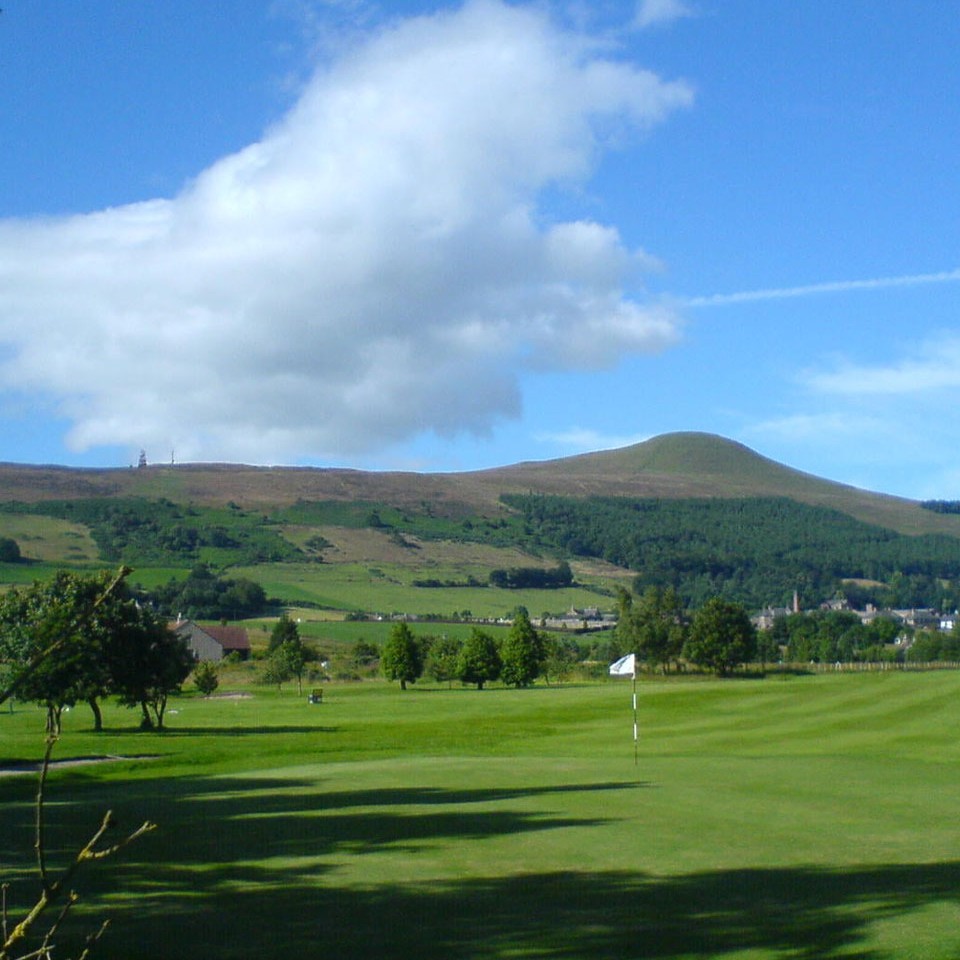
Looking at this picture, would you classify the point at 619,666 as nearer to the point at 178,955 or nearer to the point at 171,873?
the point at 171,873

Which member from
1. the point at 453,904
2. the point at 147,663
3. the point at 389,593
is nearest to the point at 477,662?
the point at 147,663

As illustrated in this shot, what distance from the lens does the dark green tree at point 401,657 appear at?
85438mm

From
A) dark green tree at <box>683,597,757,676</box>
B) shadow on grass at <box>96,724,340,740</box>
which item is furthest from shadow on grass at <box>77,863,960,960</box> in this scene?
dark green tree at <box>683,597,757,676</box>

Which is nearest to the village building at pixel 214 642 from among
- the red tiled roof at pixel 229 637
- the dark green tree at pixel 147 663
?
the red tiled roof at pixel 229 637

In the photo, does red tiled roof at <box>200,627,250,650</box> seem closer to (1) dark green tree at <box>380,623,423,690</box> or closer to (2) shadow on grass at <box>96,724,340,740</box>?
(1) dark green tree at <box>380,623,423,690</box>

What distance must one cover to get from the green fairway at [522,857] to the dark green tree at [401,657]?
5307 cm

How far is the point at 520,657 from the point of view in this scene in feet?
281

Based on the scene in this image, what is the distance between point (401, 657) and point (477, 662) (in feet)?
17.2

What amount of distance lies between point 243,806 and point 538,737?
26.1 meters

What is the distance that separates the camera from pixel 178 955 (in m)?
9.13

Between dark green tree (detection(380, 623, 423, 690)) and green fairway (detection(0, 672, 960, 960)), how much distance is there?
53074 millimetres

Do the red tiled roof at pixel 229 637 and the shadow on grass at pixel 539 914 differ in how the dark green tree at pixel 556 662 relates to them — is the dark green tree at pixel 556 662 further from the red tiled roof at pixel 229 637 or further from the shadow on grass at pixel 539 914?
the shadow on grass at pixel 539 914

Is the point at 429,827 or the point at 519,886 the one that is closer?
the point at 519,886

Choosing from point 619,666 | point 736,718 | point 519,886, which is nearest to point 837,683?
point 736,718
